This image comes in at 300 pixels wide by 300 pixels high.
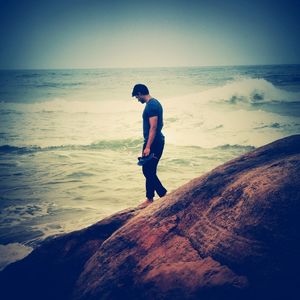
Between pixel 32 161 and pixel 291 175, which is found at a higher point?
pixel 291 175

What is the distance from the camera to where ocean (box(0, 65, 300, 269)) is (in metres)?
6.94

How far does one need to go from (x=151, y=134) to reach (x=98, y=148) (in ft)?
36.3

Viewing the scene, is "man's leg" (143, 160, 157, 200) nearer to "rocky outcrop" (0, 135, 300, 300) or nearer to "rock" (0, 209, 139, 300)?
"rock" (0, 209, 139, 300)

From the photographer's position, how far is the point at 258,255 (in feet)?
7.62

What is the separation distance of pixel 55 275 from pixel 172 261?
1761 mm

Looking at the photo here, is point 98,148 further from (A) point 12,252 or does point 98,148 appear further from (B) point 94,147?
(A) point 12,252

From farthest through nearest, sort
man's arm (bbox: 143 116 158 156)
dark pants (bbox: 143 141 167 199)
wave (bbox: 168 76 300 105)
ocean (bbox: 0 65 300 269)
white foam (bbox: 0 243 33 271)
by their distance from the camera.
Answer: wave (bbox: 168 76 300 105) → ocean (bbox: 0 65 300 269) → white foam (bbox: 0 243 33 271) → dark pants (bbox: 143 141 167 199) → man's arm (bbox: 143 116 158 156)

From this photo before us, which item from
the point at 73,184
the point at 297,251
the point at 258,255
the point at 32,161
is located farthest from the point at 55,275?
the point at 32,161

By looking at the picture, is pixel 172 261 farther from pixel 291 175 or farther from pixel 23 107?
pixel 23 107

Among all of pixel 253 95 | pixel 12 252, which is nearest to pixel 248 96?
pixel 253 95

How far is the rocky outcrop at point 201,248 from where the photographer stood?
229 centimetres

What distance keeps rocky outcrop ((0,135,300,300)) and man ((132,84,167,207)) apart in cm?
77

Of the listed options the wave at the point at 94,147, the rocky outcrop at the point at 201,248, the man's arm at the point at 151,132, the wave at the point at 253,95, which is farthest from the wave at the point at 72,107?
the rocky outcrop at the point at 201,248

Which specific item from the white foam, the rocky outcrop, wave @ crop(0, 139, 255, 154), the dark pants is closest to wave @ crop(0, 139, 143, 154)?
wave @ crop(0, 139, 255, 154)
